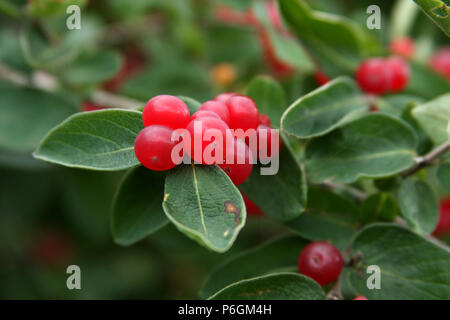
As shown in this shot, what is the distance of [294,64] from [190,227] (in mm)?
994

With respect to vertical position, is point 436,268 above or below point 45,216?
below

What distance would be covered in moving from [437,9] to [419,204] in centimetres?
47

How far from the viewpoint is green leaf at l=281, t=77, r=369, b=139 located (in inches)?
40.3

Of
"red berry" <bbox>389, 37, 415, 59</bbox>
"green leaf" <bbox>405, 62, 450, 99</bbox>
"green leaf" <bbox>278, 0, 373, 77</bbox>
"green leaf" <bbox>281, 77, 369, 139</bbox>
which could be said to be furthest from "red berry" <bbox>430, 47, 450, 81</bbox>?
"green leaf" <bbox>281, 77, 369, 139</bbox>

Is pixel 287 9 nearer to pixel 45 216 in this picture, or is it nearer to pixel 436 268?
pixel 436 268

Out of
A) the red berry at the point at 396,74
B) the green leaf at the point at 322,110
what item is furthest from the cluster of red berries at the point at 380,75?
the green leaf at the point at 322,110

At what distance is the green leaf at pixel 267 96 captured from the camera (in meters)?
1.22

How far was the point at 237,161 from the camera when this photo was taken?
880 millimetres

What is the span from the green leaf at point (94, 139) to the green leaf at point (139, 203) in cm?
12

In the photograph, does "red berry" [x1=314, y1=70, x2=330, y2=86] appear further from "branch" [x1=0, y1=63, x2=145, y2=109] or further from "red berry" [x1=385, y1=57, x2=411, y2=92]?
"branch" [x1=0, y1=63, x2=145, y2=109]

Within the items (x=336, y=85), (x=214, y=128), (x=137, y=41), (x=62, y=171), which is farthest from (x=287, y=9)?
(x=62, y=171)

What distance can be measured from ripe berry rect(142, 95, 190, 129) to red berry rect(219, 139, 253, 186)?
11 centimetres

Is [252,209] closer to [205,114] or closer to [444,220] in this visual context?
[205,114]

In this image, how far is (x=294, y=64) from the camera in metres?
1.65
